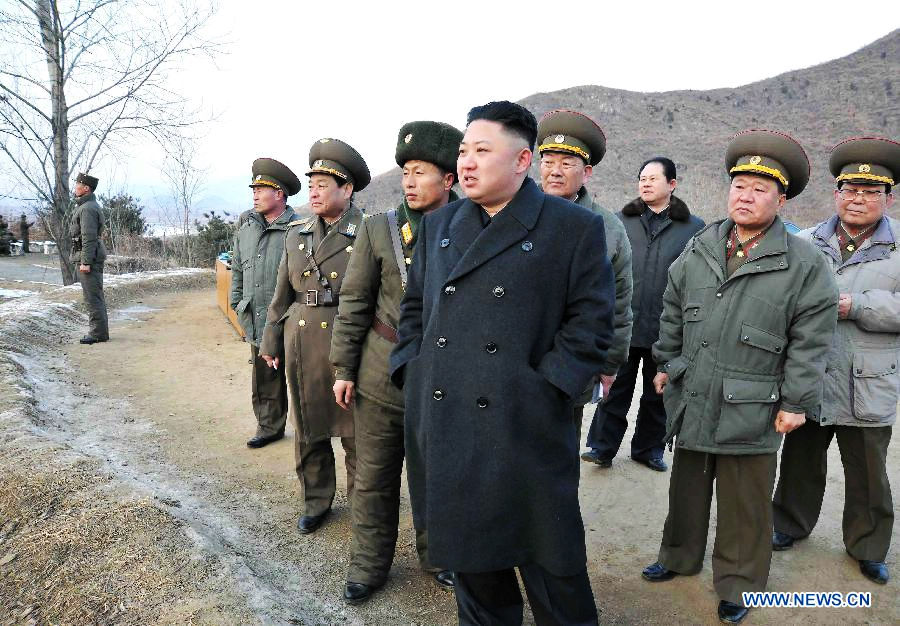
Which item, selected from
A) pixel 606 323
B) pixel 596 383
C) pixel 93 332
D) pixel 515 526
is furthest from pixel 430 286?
pixel 93 332

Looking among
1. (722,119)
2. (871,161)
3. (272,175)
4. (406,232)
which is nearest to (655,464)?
(871,161)

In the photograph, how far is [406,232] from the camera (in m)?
2.91

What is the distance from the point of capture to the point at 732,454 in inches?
114

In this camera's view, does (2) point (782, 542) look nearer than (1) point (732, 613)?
No

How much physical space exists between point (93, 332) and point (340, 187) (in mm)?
6552

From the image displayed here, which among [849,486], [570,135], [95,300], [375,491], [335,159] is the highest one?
[570,135]

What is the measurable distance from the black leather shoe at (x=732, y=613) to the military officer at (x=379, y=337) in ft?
4.21

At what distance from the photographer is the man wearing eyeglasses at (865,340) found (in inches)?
126

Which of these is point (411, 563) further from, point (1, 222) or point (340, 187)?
point (1, 222)

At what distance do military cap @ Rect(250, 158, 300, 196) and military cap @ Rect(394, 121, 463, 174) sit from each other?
2.49m

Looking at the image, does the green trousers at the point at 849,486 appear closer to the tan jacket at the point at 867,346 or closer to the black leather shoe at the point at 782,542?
the black leather shoe at the point at 782,542

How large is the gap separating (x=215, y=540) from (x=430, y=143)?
7.72ft

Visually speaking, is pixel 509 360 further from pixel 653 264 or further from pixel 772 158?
pixel 653 264

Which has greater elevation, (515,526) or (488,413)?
(488,413)
